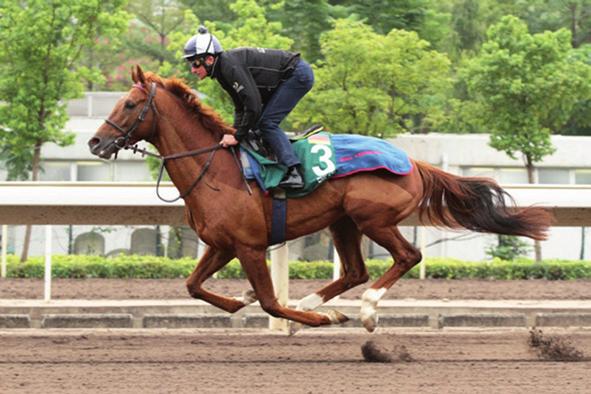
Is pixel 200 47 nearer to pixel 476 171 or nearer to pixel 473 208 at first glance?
pixel 473 208

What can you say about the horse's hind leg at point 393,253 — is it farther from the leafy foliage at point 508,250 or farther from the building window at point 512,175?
the building window at point 512,175

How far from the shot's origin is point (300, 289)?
14.2 m

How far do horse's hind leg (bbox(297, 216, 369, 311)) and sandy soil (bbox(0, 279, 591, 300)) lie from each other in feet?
13.1

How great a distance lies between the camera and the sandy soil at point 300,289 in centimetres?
1365

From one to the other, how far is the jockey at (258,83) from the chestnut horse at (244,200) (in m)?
0.25

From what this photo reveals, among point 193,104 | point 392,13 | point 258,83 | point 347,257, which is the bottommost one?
point 347,257

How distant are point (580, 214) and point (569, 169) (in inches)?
393

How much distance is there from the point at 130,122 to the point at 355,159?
1689 mm

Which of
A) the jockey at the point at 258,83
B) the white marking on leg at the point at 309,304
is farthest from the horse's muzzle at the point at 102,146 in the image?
the white marking on leg at the point at 309,304

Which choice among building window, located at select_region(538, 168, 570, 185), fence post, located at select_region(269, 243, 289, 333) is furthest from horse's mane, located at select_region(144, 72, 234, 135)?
building window, located at select_region(538, 168, 570, 185)

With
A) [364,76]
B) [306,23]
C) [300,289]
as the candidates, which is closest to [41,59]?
[364,76]

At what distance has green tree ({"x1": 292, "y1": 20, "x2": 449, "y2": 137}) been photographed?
63.0ft

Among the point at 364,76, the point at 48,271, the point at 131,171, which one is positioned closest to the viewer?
the point at 48,271

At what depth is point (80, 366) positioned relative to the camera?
8000 mm
